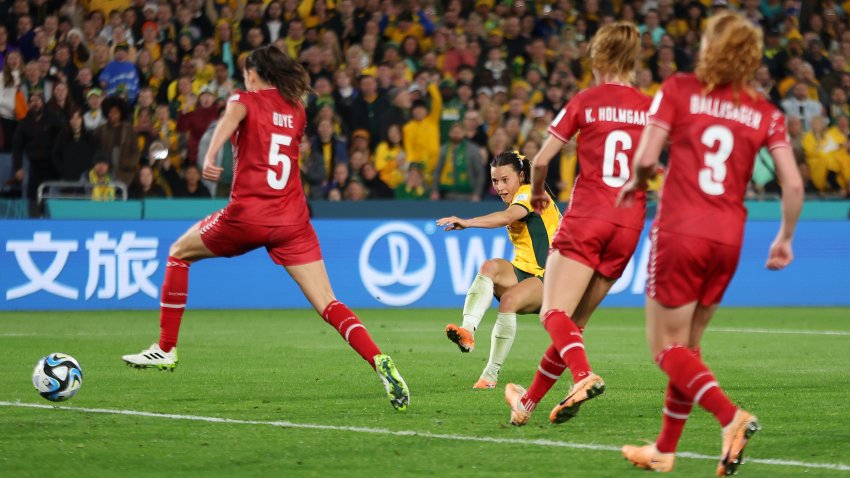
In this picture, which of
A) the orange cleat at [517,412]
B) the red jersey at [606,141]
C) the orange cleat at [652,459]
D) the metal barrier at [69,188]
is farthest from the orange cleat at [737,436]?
the metal barrier at [69,188]

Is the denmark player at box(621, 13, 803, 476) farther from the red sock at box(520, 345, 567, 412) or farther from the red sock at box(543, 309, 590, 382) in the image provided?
the red sock at box(520, 345, 567, 412)

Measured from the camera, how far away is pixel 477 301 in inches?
396

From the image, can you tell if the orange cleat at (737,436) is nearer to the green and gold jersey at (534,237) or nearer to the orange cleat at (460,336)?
the orange cleat at (460,336)

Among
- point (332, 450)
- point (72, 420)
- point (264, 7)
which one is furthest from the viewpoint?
point (264, 7)

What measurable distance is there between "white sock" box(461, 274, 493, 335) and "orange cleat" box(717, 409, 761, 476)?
4.20m

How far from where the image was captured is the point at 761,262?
65.2ft

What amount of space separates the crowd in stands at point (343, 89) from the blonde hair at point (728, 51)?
12735mm

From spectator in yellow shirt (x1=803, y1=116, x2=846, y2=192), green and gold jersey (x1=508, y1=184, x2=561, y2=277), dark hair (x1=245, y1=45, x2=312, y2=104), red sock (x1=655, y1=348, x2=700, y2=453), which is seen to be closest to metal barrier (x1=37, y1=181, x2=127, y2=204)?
green and gold jersey (x1=508, y1=184, x2=561, y2=277)

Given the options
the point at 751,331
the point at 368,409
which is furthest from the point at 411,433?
the point at 751,331

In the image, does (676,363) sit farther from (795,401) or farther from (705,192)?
(795,401)

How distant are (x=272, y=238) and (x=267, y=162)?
0.49 metres

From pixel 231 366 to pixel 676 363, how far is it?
6034mm

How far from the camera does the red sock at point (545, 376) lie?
7566 mm

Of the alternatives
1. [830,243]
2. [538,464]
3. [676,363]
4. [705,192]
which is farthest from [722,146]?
[830,243]
